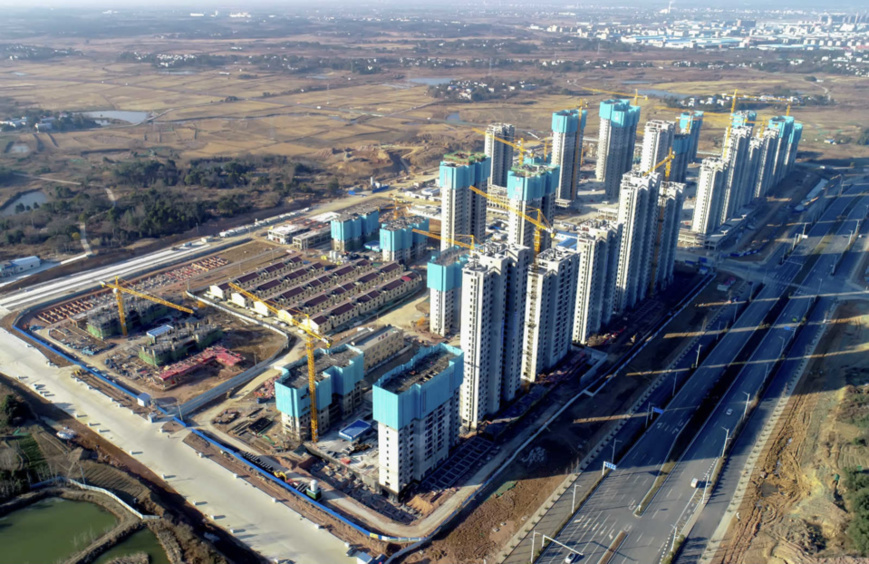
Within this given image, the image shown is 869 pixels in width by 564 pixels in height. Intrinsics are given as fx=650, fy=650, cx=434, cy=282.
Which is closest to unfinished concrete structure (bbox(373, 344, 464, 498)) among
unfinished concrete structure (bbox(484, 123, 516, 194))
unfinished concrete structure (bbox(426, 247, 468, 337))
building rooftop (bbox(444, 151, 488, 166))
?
unfinished concrete structure (bbox(426, 247, 468, 337))

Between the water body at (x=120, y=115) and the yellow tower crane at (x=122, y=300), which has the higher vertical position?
the water body at (x=120, y=115)

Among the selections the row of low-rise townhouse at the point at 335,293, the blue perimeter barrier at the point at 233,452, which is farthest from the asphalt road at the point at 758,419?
the row of low-rise townhouse at the point at 335,293

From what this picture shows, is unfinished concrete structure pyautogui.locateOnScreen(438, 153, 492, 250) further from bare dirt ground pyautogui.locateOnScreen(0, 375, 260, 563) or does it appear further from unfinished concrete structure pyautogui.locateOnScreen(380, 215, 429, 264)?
bare dirt ground pyautogui.locateOnScreen(0, 375, 260, 563)

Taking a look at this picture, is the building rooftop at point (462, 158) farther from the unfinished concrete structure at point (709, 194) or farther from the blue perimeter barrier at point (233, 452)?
the blue perimeter barrier at point (233, 452)

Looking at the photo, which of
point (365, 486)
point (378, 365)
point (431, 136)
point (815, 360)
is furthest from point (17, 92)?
point (815, 360)

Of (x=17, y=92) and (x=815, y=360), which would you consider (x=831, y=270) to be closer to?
(x=815, y=360)
